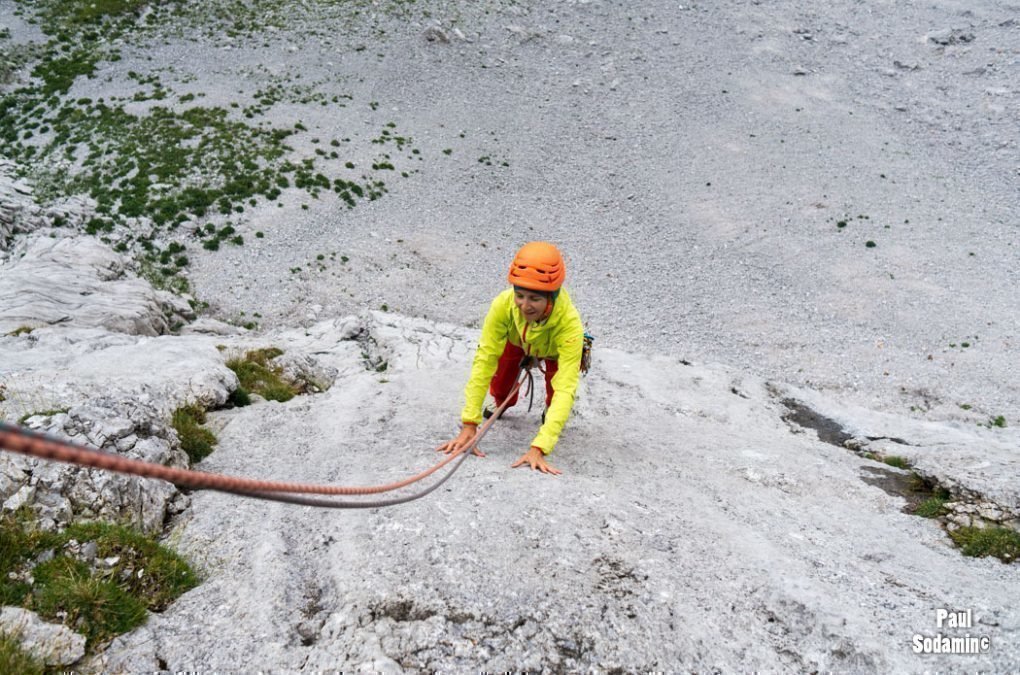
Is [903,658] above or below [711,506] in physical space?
above

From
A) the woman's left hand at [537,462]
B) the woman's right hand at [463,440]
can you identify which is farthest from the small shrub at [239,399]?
the woman's left hand at [537,462]

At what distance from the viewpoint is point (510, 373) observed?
7.80 meters

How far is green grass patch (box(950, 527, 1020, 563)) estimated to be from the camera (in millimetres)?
5406

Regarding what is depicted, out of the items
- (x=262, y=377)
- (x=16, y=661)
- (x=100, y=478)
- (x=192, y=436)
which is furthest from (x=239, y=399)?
(x=16, y=661)

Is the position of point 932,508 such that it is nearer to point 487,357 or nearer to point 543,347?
point 543,347

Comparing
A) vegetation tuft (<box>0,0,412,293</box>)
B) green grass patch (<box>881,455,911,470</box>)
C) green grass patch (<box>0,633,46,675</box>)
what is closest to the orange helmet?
green grass patch (<box>0,633,46,675</box>)

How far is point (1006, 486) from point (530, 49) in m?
38.2

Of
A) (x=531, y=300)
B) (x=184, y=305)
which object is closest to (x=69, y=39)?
(x=184, y=305)

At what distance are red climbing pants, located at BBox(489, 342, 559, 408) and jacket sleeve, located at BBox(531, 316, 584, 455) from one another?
2.62 ft

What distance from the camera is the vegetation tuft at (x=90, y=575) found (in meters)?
3.41

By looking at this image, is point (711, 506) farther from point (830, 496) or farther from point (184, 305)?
point (184, 305)

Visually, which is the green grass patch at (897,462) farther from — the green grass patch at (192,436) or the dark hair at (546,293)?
the green grass patch at (192,436)

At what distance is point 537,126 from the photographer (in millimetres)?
33000

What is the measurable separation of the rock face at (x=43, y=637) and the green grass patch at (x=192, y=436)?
3256 millimetres
